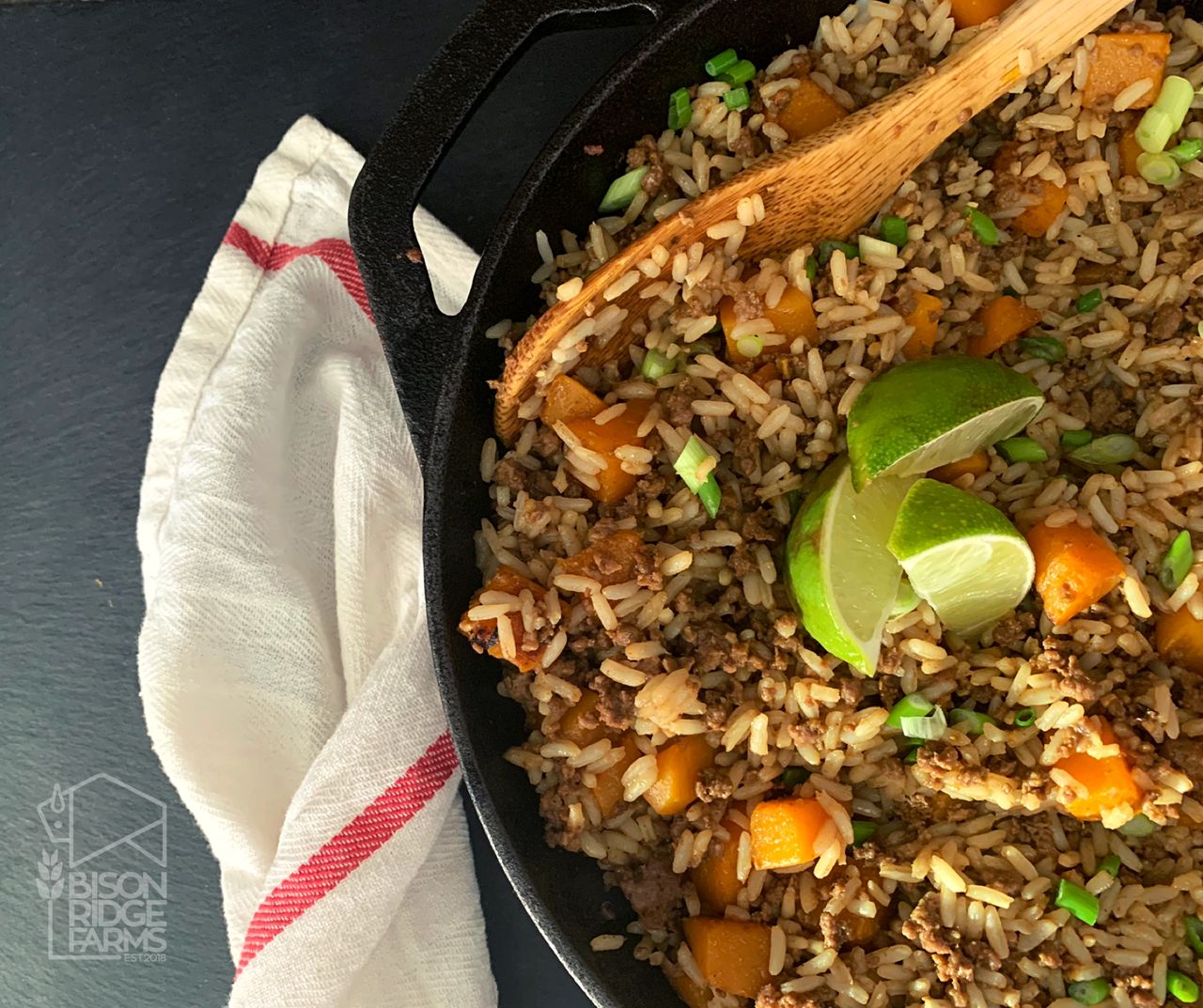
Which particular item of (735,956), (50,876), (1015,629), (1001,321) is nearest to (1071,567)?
(1015,629)

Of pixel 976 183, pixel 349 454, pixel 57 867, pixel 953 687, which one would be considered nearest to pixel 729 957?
pixel 953 687

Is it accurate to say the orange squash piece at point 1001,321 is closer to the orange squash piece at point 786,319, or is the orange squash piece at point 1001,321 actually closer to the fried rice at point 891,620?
the fried rice at point 891,620

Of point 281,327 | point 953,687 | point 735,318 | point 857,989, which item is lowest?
point 857,989

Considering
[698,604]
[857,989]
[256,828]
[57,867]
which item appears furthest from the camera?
[57,867]

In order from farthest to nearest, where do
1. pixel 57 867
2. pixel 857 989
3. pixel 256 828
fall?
pixel 57 867
pixel 256 828
pixel 857 989

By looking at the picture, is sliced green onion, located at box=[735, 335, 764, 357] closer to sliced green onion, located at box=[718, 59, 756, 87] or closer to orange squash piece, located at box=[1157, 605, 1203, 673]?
sliced green onion, located at box=[718, 59, 756, 87]

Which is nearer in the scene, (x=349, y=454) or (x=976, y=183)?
(x=976, y=183)

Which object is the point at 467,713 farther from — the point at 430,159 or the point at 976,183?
the point at 976,183

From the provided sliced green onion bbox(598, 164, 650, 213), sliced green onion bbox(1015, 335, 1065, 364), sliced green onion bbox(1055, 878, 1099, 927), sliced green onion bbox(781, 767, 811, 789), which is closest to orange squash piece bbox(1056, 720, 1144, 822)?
sliced green onion bbox(1055, 878, 1099, 927)
